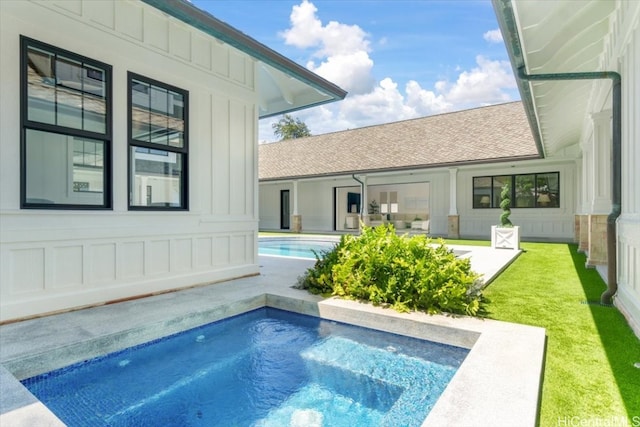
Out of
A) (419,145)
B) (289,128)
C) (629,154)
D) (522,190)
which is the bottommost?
(629,154)

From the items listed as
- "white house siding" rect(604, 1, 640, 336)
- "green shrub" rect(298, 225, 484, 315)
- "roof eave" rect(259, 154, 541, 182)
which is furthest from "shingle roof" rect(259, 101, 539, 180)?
"green shrub" rect(298, 225, 484, 315)

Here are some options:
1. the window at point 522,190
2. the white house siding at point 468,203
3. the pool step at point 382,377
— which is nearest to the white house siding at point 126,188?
the pool step at point 382,377

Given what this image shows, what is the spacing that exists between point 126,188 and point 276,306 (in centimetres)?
255

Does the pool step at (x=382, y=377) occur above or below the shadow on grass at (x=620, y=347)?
below

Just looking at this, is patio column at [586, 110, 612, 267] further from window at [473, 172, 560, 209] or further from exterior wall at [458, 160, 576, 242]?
window at [473, 172, 560, 209]

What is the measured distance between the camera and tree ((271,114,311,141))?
4603 cm

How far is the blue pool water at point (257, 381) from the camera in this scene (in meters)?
2.45

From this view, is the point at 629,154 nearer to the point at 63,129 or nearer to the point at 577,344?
the point at 577,344

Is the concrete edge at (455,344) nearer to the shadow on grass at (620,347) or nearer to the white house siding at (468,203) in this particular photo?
the shadow on grass at (620,347)

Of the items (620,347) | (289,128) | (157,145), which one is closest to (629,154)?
(620,347)

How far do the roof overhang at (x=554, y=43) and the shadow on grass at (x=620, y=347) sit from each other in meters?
3.03

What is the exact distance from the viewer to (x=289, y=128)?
151 ft

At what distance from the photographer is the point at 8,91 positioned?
142 inches

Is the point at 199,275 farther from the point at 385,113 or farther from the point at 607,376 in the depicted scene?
the point at 385,113
